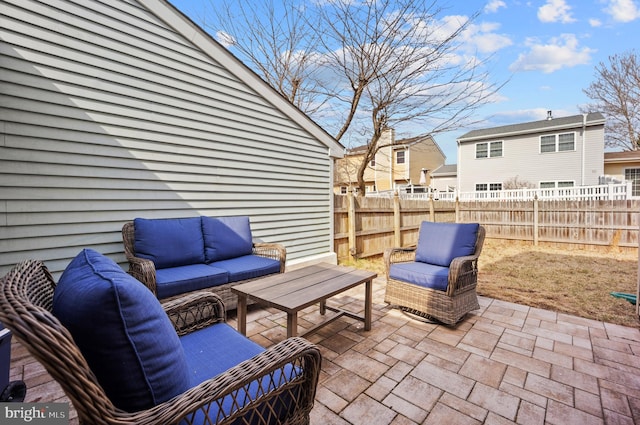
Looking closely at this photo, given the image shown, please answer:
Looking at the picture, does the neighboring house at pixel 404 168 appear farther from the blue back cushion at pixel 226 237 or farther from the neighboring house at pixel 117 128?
the blue back cushion at pixel 226 237

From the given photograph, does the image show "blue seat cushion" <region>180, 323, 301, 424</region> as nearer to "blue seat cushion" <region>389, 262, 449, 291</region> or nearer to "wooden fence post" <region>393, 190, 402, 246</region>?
"blue seat cushion" <region>389, 262, 449, 291</region>

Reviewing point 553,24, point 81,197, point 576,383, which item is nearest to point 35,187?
point 81,197

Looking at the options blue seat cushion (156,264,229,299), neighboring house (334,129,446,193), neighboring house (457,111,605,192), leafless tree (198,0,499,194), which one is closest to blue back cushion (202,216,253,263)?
blue seat cushion (156,264,229,299)

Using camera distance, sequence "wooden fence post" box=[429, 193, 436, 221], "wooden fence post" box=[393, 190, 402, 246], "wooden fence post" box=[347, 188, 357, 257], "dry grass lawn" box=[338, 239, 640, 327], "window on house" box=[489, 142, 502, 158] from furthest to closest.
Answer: "window on house" box=[489, 142, 502, 158] < "wooden fence post" box=[429, 193, 436, 221] < "wooden fence post" box=[393, 190, 402, 246] < "wooden fence post" box=[347, 188, 357, 257] < "dry grass lawn" box=[338, 239, 640, 327]

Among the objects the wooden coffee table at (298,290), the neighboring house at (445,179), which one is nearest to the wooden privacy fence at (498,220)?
the wooden coffee table at (298,290)

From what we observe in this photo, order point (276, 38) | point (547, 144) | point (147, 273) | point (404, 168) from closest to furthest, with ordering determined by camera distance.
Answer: point (147, 273) → point (276, 38) → point (547, 144) → point (404, 168)

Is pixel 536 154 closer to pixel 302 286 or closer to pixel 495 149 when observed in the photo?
pixel 495 149

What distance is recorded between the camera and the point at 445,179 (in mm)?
17609

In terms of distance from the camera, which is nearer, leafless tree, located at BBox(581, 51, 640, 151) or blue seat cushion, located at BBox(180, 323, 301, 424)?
blue seat cushion, located at BBox(180, 323, 301, 424)

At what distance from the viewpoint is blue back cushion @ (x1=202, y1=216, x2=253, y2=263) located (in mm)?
3686

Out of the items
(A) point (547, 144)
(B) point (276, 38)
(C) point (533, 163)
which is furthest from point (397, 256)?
(A) point (547, 144)

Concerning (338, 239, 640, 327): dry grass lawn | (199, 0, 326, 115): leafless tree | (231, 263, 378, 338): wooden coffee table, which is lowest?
(338, 239, 640, 327): dry grass lawn

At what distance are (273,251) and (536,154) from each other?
14.6 m

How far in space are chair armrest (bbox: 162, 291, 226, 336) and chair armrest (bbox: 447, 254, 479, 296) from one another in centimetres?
222
